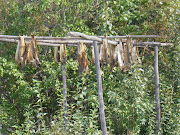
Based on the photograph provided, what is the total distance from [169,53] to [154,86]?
2.49 ft

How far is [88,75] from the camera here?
5754 mm

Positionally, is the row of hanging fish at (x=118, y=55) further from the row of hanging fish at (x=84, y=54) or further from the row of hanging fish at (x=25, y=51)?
the row of hanging fish at (x=25, y=51)

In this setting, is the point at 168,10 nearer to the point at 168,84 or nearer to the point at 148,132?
the point at 168,84

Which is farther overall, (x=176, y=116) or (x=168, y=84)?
(x=168, y=84)

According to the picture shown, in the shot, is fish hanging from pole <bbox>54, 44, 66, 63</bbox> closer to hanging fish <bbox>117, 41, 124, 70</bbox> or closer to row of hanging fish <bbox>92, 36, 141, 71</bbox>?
row of hanging fish <bbox>92, 36, 141, 71</bbox>

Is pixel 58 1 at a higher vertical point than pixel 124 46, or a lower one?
higher

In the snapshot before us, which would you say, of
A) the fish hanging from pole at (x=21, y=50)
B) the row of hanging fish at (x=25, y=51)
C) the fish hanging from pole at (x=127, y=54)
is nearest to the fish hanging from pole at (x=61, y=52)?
the row of hanging fish at (x=25, y=51)

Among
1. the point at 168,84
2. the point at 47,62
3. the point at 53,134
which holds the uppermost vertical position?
the point at 47,62

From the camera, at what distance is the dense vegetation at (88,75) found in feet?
18.0

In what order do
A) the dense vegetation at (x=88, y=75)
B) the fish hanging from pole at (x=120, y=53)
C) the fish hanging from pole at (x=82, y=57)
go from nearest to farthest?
the fish hanging from pole at (x=82, y=57), the fish hanging from pole at (x=120, y=53), the dense vegetation at (x=88, y=75)

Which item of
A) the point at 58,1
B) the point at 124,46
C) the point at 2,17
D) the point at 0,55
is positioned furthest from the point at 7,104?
the point at 124,46

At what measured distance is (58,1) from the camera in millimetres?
5504

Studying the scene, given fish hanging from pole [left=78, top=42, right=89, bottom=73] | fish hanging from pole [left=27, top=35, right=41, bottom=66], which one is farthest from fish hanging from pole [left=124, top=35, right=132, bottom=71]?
fish hanging from pole [left=27, top=35, right=41, bottom=66]

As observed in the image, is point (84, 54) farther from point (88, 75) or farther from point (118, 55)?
point (88, 75)
